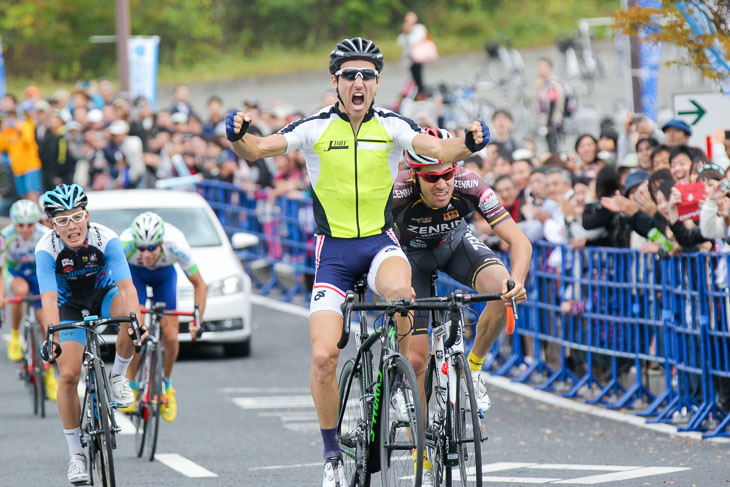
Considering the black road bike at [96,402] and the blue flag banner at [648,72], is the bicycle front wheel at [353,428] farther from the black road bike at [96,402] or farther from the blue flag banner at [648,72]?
the blue flag banner at [648,72]

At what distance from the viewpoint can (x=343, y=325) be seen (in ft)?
23.7

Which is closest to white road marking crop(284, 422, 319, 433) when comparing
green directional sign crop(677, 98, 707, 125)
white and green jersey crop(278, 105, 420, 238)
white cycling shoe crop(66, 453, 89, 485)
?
white cycling shoe crop(66, 453, 89, 485)

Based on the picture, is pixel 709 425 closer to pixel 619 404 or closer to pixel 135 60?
pixel 619 404

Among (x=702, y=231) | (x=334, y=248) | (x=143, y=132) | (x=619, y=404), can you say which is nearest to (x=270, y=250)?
(x=143, y=132)

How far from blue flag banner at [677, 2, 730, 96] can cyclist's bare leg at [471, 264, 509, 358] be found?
429cm

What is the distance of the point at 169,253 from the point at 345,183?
3702 mm

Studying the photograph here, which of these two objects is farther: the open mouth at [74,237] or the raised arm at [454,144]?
the open mouth at [74,237]

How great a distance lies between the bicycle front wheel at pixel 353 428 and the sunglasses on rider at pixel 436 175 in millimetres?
1170

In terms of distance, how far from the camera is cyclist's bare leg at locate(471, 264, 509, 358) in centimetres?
853

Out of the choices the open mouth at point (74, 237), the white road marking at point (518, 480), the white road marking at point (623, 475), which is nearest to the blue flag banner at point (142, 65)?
the open mouth at point (74, 237)

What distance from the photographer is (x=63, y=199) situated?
886 centimetres

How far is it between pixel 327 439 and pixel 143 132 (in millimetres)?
16427

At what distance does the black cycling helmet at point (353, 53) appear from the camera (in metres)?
7.75

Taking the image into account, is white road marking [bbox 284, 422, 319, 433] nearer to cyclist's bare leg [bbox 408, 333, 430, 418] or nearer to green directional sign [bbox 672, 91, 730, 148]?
cyclist's bare leg [bbox 408, 333, 430, 418]
